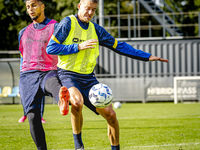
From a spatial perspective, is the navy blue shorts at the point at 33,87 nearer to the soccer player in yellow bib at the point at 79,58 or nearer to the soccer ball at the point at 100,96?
the soccer player in yellow bib at the point at 79,58

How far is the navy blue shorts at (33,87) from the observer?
5.31 metres

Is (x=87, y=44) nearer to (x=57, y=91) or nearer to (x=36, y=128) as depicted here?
(x=57, y=91)

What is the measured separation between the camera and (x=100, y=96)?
5.10 meters

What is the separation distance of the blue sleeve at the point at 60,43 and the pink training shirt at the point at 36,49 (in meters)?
0.25

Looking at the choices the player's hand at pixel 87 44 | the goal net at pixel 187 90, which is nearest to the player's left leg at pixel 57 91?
the player's hand at pixel 87 44

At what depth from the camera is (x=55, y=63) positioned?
18.3ft

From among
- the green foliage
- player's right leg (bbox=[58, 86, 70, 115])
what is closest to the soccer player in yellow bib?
player's right leg (bbox=[58, 86, 70, 115])

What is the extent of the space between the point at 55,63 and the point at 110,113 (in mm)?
1101

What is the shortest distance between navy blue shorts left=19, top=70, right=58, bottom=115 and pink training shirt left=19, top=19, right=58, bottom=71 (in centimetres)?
8

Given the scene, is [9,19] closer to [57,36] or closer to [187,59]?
[187,59]

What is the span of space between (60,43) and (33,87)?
0.71 m

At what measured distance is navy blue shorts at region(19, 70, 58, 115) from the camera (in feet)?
17.4

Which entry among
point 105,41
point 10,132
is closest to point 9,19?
point 10,132

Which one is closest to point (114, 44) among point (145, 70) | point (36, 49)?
point (36, 49)
